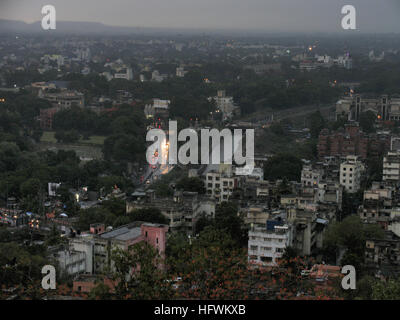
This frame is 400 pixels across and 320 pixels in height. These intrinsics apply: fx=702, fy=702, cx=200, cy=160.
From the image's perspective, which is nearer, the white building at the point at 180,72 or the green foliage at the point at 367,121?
the green foliage at the point at 367,121

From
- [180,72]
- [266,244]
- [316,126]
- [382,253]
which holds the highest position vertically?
[180,72]

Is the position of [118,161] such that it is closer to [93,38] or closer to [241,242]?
[241,242]

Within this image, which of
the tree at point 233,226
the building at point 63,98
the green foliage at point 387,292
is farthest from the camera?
the building at point 63,98

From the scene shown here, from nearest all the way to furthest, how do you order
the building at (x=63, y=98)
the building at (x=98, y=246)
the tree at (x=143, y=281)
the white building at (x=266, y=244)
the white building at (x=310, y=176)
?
the tree at (x=143, y=281), the building at (x=98, y=246), the white building at (x=266, y=244), the white building at (x=310, y=176), the building at (x=63, y=98)

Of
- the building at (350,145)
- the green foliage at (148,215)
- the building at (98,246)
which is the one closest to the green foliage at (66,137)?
the building at (350,145)

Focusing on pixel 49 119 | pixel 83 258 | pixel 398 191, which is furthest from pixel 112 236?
pixel 49 119

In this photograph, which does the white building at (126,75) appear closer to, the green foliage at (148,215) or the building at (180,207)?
the building at (180,207)

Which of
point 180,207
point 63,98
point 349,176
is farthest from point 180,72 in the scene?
point 180,207

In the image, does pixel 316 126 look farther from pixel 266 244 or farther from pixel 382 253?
pixel 266 244

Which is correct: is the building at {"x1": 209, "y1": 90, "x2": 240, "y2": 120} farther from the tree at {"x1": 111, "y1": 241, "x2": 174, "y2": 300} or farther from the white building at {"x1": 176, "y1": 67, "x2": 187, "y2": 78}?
the tree at {"x1": 111, "y1": 241, "x2": 174, "y2": 300}
